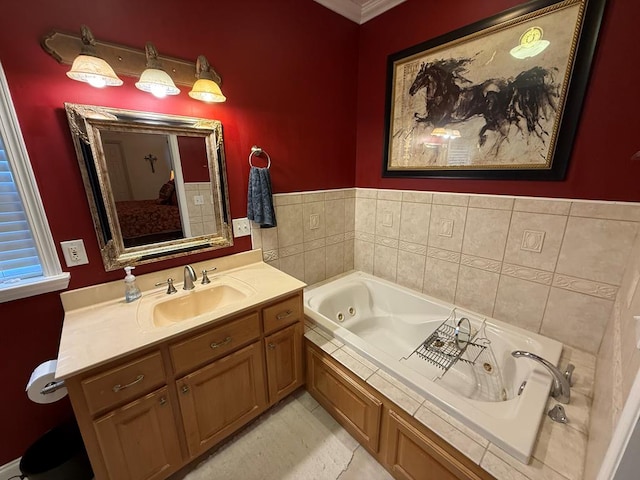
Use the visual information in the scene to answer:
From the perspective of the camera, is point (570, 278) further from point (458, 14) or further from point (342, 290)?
point (458, 14)

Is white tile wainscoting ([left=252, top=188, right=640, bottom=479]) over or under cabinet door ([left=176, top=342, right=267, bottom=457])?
over

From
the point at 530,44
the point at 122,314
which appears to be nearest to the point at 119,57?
the point at 122,314

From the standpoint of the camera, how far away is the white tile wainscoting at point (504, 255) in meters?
1.15

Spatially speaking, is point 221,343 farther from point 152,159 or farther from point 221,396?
point 152,159

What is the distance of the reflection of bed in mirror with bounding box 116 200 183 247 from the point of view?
135 cm

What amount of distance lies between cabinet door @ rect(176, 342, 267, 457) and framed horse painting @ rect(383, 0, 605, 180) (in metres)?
1.73

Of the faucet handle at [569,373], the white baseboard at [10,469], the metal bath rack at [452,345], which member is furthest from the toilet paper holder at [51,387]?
the faucet handle at [569,373]

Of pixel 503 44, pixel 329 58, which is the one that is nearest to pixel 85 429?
pixel 329 58

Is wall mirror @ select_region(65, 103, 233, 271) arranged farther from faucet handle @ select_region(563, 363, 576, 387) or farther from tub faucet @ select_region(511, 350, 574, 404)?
faucet handle @ select_region(563, 363, 576, 387)

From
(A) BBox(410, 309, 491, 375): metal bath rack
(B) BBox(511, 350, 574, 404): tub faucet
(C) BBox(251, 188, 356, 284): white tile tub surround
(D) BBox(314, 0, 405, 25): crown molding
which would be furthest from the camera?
(C) BBox(251, 188, 356, 284): white tile tub surround

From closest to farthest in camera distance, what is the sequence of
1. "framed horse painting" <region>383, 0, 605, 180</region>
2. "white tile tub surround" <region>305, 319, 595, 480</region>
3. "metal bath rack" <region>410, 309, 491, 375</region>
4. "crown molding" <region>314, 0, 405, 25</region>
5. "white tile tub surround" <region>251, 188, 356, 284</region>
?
"white tile tub surround" <region>305, 319, 595, 480</region>, "framed horse painting" <region>383, 0, 605, 180</region>, "metal bath rack" <region>410, 309, 491, 375</region>, "crown molding" <region>314, 0, 405, 25</region>, "white tile tub surround" <region>251, 188, 356, 284</region>

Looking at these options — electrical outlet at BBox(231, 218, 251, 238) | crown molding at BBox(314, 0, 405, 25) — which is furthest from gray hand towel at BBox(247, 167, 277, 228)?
crown molding at BBox(314, 0, 405, 25)

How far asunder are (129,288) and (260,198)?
873mm

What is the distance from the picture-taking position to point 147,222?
1425 mm
